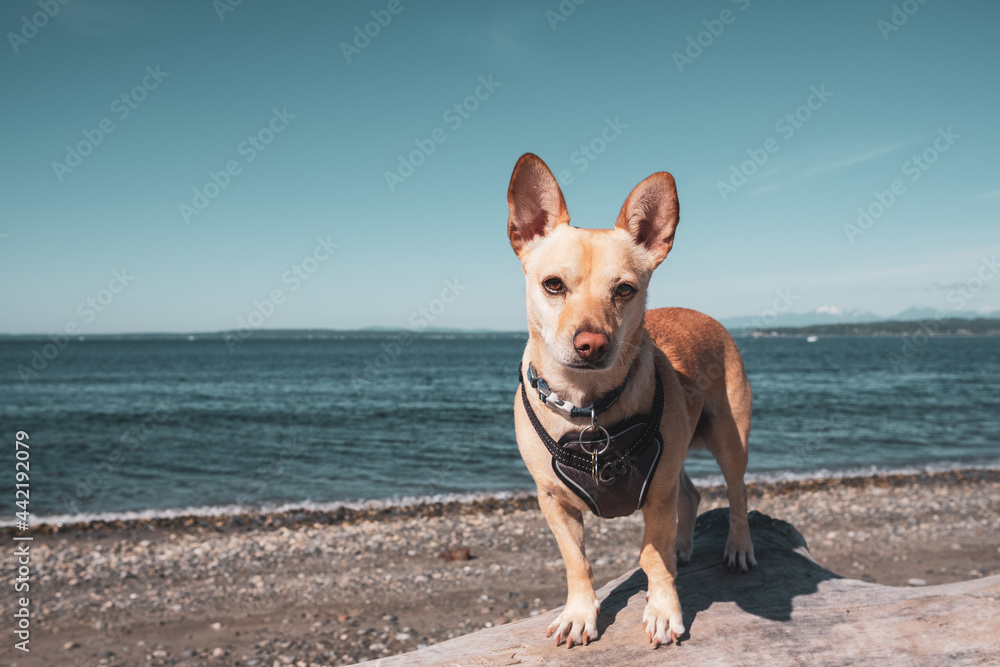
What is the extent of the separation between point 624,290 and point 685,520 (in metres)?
2.69

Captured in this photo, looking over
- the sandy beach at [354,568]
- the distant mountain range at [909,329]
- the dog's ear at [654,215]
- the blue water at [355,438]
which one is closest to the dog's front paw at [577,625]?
the dog's ear at [654,215]

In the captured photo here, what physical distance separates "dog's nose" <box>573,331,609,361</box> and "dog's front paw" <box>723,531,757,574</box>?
2.64m

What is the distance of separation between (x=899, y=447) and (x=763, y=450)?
4.39 m

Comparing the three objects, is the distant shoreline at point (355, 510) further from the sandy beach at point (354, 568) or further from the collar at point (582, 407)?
the collar at point (582, 407)

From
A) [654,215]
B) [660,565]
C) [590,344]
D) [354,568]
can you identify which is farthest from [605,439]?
[354,568]

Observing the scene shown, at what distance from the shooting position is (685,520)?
16.4ft

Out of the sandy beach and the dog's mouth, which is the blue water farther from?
the dog's mouth

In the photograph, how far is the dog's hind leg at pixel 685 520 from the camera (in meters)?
4.83

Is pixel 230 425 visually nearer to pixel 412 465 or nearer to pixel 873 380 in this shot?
pixel 412 465

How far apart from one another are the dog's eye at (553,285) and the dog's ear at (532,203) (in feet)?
1.62

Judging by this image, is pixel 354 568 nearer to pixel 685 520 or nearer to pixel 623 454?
pixel 685 520

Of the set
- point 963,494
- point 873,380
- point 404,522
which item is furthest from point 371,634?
point 873,380

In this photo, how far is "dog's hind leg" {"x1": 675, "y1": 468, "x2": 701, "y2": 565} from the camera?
4.83 metres

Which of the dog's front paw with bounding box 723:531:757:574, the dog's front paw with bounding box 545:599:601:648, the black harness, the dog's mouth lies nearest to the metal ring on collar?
the black harness
